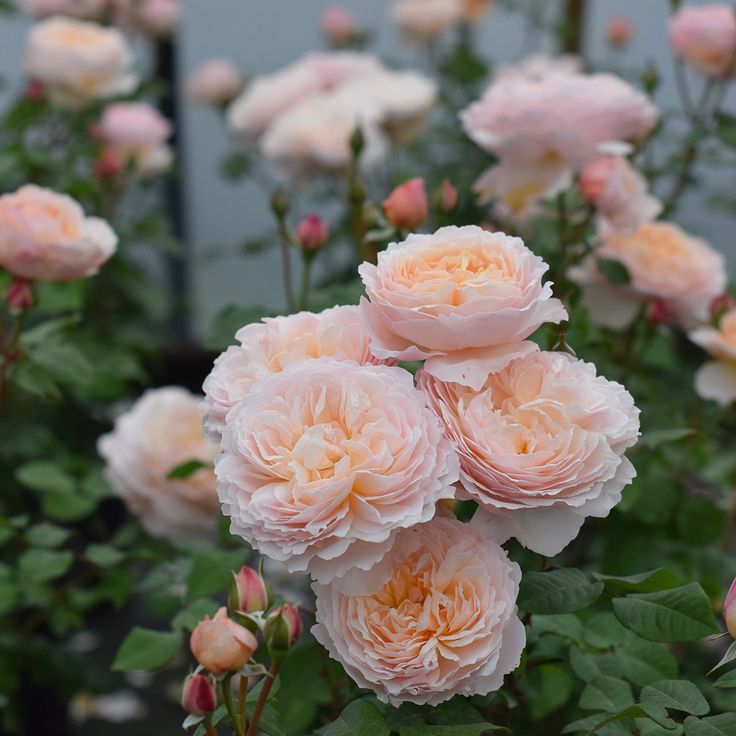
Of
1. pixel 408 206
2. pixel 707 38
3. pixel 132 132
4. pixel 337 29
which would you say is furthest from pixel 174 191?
pixel 408 206

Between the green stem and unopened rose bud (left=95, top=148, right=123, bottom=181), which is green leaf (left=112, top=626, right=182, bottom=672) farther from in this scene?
unopened rose bud (left=95, top=148, right=123, bottom=181)

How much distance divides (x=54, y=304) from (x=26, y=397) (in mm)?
180

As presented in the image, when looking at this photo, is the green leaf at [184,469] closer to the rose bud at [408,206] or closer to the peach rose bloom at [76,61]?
the rose bud at [408,206]

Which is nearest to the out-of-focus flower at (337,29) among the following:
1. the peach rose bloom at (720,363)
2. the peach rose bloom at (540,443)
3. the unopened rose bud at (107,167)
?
the unopened rose bud at (107,167)

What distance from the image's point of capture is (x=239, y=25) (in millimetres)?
2656

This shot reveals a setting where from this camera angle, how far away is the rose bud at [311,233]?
81 cm

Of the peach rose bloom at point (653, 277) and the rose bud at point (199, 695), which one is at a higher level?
the rose bud at point (199, 695)

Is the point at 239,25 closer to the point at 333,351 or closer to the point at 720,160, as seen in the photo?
the point at 720,160

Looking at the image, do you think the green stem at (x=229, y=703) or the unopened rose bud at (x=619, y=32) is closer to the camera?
the green stem at (x=229, y=703)

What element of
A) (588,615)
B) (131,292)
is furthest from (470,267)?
(131,292)

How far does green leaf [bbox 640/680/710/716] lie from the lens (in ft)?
1.60

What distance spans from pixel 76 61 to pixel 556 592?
1.08 meters

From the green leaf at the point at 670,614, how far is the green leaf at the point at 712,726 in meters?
0.04

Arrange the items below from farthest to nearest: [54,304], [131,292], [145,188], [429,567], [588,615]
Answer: [145,188], [131,292], [54,304], [588,615], [429,567]
